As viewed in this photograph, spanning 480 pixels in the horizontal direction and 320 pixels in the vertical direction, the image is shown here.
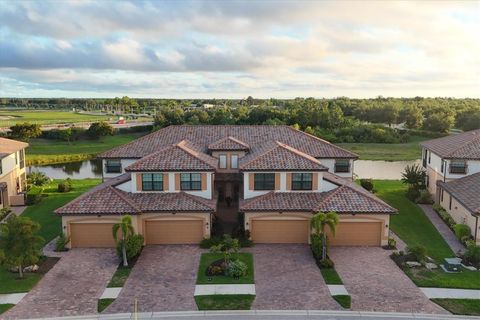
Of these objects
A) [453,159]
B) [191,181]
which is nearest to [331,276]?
[191,181]

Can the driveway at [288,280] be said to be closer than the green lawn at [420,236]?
Yes

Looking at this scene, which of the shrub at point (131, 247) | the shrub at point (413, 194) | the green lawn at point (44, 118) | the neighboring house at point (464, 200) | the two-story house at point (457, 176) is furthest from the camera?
the green lawn at point (44, 118)

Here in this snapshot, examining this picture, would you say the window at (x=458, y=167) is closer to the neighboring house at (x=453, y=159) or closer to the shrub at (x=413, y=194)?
the neighboring house at (x=453, y=159)

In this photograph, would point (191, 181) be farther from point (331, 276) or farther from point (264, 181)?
point (331, 276)

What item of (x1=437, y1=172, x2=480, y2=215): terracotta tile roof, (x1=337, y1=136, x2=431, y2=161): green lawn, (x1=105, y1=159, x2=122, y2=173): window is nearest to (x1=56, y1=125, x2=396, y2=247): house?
(x1=437, y1=172, x2=480, y2=215): terracotta tile roof

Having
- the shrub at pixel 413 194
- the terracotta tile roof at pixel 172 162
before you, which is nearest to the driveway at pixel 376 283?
the terracotta tile roof at pixel 172 162

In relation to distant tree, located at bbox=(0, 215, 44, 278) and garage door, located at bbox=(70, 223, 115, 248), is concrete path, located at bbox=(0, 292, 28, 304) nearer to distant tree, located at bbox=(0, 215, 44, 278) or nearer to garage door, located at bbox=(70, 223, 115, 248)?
distant tree, located at bbox=(0, 215, 44, 278)

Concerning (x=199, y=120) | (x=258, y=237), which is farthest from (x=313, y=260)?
(x=199, y=120)
